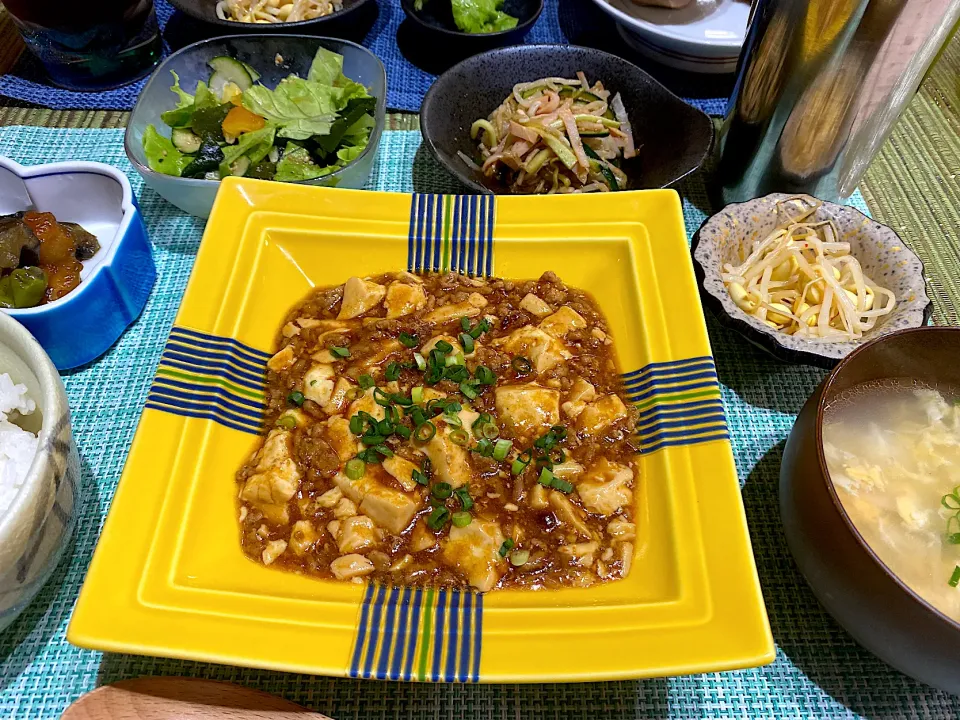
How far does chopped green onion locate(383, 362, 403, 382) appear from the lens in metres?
1.91

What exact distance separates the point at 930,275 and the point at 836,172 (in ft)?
1.94

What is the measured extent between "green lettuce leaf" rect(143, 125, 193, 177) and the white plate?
216cm

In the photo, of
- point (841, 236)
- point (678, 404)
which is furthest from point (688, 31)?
point (678, 404)

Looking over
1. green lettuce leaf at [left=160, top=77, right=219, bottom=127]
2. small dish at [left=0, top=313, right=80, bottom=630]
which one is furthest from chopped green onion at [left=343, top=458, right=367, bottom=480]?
green lettuce leaf at [left=160, top=77, right=219, bottom=127]

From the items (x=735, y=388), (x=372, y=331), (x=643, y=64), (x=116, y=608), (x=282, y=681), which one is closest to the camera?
(x=116, y=608)

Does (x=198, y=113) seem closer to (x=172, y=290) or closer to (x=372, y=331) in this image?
(x=172, y=290)

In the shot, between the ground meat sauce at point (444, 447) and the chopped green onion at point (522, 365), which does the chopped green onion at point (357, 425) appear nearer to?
the ground meat sauce at point (444, 447)

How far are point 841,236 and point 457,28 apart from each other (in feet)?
7.05

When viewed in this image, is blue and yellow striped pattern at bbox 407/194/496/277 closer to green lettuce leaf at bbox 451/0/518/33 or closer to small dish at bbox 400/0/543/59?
small dish at bbox 400/0/543/59

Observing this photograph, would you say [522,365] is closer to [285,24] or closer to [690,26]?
[285,24]

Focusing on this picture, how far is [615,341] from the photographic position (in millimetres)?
2080

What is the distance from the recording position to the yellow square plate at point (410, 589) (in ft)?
4.50

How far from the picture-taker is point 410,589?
5.19 feet

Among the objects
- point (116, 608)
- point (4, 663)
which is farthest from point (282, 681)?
point (4, 663)
